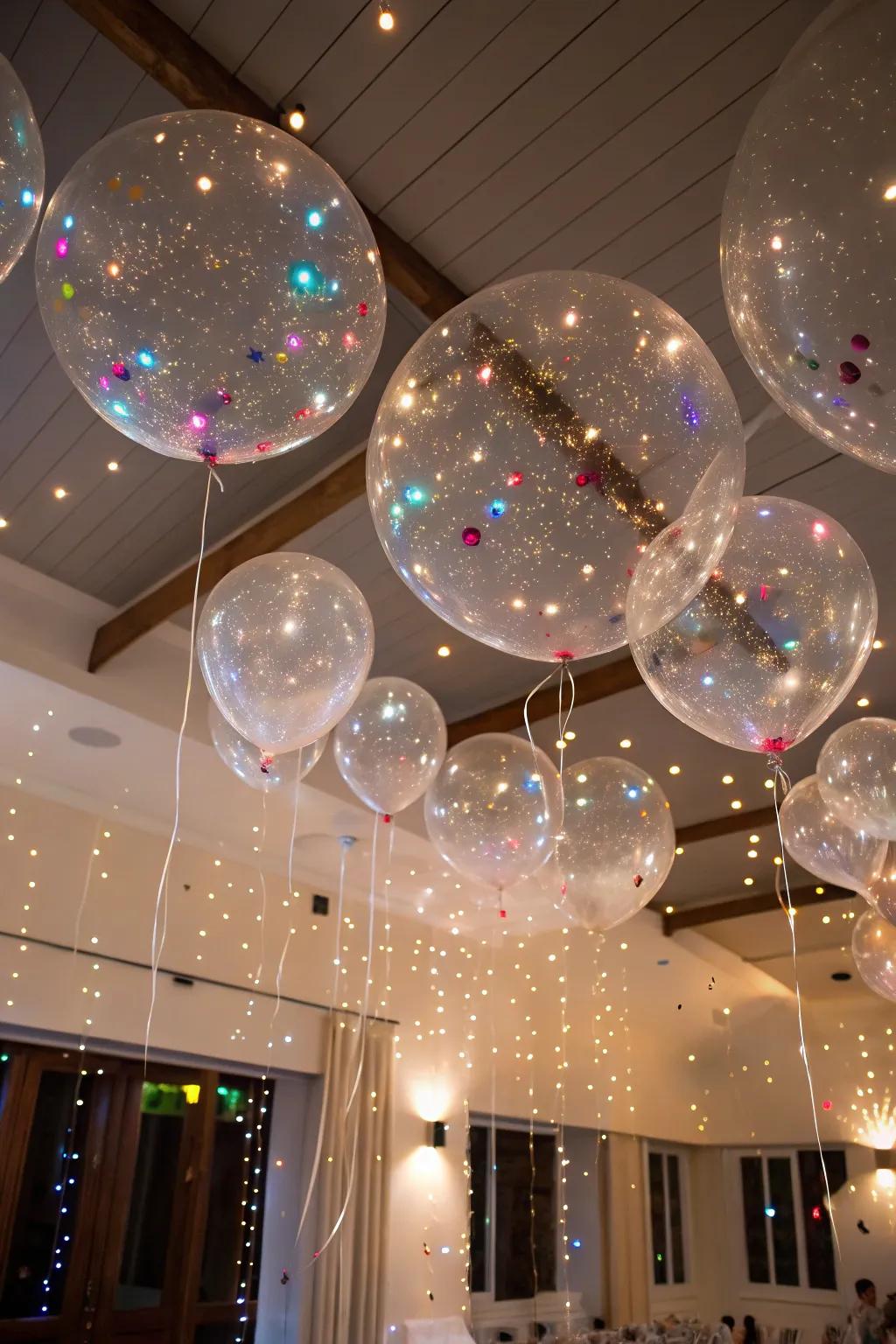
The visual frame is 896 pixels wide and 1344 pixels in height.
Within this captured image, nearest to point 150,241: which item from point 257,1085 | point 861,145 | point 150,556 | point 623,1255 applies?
point 861,145

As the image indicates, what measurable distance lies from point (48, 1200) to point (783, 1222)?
24.3 ft

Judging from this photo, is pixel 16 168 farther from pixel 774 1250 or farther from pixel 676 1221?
pixel 774 1250

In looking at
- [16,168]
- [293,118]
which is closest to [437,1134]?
[293,118]

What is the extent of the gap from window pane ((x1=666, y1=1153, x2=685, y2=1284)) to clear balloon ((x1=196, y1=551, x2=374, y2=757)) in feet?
28.6

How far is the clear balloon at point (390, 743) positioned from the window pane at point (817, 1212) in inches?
304

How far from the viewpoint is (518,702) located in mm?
5363

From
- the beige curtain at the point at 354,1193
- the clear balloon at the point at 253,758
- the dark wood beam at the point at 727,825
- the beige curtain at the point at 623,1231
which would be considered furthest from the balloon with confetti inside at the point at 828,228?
the beige curtain at the point at 623,1231

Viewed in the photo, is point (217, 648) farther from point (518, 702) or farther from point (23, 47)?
point (518, 702)

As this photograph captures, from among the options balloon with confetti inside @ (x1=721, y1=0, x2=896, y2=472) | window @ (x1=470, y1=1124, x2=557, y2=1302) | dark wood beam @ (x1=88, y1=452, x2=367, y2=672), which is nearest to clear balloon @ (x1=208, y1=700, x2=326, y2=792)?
dark wood beam @ (x1=88, y1=452, x2=367, y2=672)

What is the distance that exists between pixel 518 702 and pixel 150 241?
12.7 ft

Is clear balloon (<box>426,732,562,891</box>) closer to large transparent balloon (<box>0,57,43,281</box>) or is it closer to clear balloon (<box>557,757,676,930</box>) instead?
clear balloon (<box>557,757,676,930</box>)

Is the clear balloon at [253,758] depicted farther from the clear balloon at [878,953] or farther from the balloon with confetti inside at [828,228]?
the clear balloon at [878,953]

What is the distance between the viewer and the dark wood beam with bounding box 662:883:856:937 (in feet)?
26.9

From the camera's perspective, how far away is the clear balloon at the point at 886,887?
374 cm
